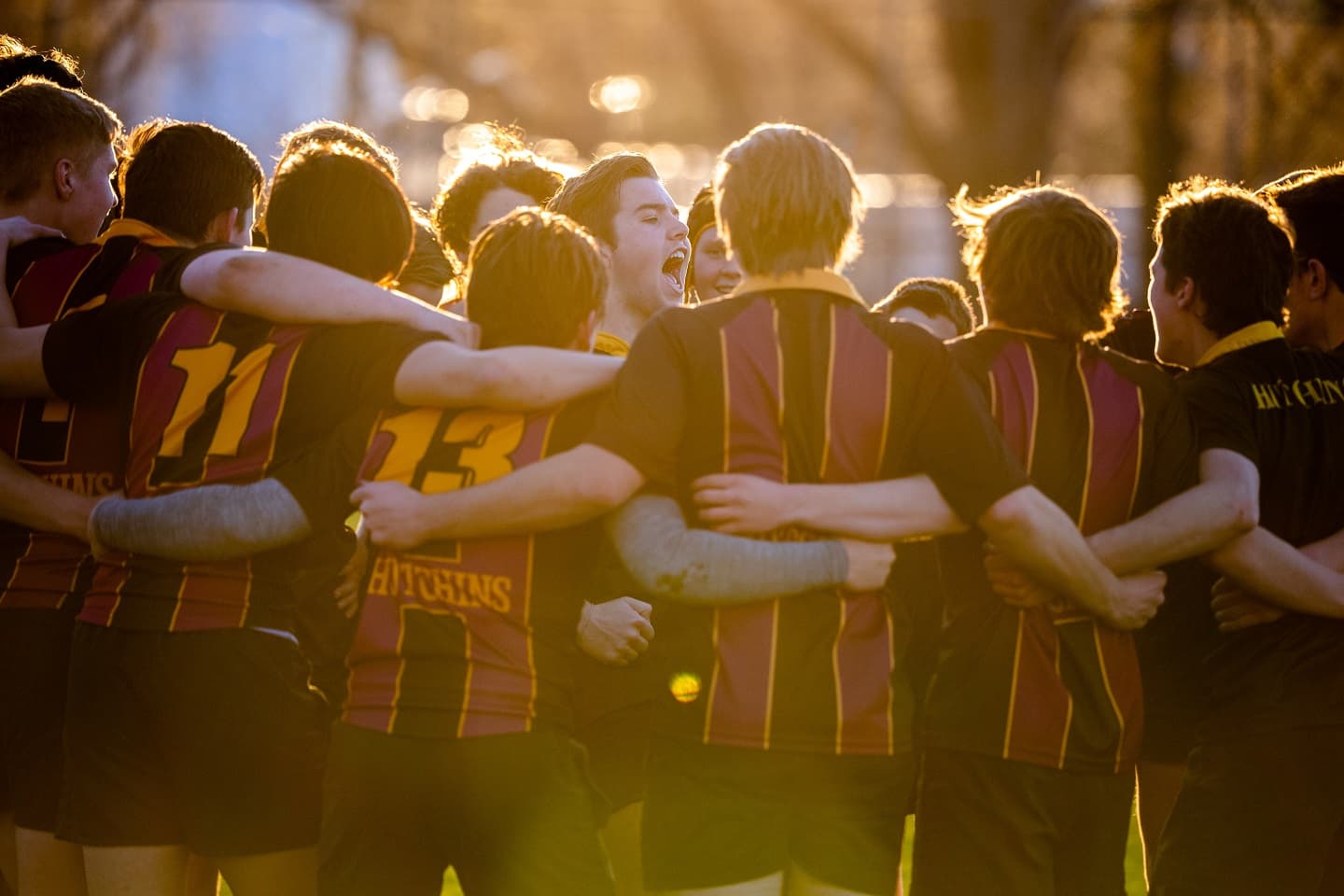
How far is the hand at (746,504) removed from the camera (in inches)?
128

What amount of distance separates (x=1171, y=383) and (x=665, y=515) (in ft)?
4.07

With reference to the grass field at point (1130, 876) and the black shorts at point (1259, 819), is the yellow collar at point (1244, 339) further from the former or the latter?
the grass field at point (1130, 876)

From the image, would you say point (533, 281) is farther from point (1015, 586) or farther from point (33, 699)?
point (33, 699)

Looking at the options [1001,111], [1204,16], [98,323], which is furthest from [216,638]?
[1204,16]

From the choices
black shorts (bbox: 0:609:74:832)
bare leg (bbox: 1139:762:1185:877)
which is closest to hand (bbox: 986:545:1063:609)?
bare leg (bbox: 1139:762:1185:877)

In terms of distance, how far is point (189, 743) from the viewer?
11.4ft

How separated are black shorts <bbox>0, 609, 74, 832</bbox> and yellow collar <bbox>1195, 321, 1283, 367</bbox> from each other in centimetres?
289

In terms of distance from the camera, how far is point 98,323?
3.74 meters

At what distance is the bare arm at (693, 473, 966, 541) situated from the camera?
325 centimetres

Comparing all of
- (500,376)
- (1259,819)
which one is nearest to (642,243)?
(500,376)

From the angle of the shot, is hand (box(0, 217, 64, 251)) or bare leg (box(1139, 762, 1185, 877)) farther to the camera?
bare leg (box(1139, 762, 1185, 877))

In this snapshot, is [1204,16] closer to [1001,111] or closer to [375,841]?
[1001,111]

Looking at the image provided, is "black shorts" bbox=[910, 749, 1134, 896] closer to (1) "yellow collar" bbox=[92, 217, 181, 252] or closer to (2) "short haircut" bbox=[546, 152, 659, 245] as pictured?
(2) "short haircut" bbox=[546, 152, 659, 245]

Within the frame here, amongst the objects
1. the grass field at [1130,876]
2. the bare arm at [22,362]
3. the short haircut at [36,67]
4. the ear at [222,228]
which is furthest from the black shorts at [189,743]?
the grass field at [1130,876]
